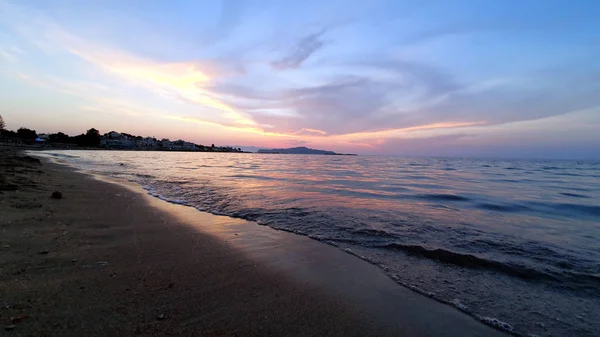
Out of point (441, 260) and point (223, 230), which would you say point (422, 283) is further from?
point (223, 230)

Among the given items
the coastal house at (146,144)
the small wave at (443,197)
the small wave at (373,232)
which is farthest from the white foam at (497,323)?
the coastal house at (146,144)

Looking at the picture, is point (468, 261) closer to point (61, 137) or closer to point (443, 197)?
point (443, 197)

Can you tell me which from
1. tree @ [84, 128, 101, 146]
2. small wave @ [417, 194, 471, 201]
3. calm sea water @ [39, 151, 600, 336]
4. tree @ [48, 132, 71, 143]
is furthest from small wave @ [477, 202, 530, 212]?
tree @ [48, 132, 71, 143]

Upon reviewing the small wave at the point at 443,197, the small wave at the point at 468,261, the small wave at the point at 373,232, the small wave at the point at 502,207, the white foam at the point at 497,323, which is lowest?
the white foam at the point at 497,323

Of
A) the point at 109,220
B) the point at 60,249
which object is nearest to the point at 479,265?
the point at 60,249

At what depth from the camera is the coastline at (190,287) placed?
3152 millimetres

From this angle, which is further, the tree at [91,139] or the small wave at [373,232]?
the tree at [91,139]

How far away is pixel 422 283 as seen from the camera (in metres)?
4.80

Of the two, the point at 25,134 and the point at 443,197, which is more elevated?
the point at 25,134

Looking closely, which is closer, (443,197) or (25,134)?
(443,197)

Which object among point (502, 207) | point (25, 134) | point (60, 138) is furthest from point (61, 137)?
point (502, 207)

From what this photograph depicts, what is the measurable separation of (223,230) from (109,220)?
327 cm

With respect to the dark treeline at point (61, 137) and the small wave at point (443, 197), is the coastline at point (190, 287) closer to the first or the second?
the small wave at point (443, 197)

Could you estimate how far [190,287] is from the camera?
405 centimetres
